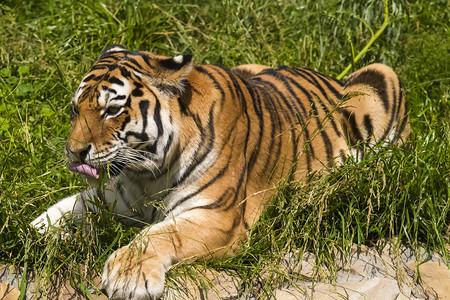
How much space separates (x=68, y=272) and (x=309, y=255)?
1202mm

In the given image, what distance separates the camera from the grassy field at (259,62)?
3807 millimetres

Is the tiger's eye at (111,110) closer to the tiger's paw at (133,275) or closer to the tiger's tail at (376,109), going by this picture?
the tiger's paw at (133,275)

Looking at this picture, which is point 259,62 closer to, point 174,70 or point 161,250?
point 174,70

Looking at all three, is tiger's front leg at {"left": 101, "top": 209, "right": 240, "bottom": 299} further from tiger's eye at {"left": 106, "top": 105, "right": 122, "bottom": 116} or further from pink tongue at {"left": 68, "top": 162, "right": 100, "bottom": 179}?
tiger's eye at {"left": 106, "top": 105, "right": 122, "bottom": 116}

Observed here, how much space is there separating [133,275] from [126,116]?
80cm

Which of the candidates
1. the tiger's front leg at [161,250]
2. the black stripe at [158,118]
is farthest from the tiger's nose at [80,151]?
the tiger's front leg at [161,250]

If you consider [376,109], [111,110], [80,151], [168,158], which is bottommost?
[376,109]

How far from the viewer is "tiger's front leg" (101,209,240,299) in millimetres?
3391

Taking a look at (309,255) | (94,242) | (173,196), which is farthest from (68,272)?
(309,255)

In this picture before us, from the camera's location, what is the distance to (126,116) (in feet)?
12.3

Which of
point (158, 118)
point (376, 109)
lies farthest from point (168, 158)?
point (376, 109)

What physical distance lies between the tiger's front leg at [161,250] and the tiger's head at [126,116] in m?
0.33

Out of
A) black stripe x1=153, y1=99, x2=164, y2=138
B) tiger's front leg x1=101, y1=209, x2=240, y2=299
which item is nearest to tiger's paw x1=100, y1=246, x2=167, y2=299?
tiger's front leg x1=101, y1=209, x2=240, y2=299

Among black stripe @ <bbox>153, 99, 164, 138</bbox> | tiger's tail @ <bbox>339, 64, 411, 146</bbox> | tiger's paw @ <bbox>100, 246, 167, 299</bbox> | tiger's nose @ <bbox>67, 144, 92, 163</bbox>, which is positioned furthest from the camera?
tiger's tail @ <bbox>339, 64, 411, 146</bbox>
